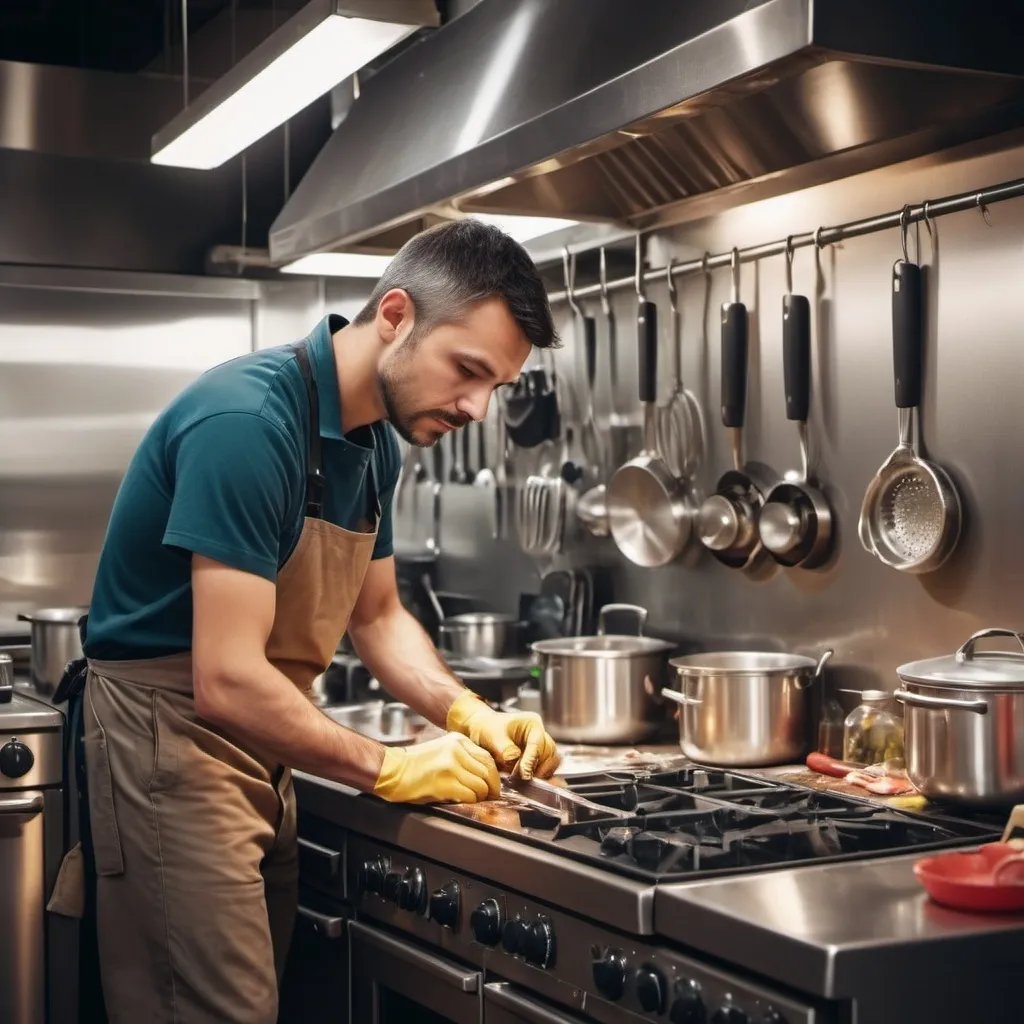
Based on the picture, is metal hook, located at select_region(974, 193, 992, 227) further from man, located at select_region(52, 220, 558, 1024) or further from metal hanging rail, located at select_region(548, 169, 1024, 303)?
man, located at select_region(52, 220, 558, 1024)

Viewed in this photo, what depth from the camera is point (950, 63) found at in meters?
1.74

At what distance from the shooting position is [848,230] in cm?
232

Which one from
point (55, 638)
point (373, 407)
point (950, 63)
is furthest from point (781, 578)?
point (55, 638)

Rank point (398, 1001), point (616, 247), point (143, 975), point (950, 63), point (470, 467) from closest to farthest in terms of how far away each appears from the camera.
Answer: point (950, 63) < point (143, 975) < point (398, 1001) < point (616, 247) < point (470, 467)

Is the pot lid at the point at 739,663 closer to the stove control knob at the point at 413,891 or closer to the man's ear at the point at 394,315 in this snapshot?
the stove control knob at the point at 413,891

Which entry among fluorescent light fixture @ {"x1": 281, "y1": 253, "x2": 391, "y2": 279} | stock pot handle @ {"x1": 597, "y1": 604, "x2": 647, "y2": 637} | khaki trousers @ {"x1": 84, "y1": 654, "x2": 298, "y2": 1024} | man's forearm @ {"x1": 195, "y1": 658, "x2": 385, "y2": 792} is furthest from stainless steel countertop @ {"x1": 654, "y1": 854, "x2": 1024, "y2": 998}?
fluorescent light fixture @ {"x1": 281, "y1": 253, "x2": 391, "y2": 279}

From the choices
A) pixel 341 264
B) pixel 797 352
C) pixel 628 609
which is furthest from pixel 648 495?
pixel 341 264

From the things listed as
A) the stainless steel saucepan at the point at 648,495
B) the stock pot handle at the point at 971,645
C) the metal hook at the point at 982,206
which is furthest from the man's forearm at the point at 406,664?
the metal hook at the point at 982,206

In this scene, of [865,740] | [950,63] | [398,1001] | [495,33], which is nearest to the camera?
[950,63]

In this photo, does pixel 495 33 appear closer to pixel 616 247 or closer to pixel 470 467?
pixel 616 247

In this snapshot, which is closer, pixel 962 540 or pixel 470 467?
pixel 962 540

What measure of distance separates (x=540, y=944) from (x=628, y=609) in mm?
1267

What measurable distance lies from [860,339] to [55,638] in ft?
5.88

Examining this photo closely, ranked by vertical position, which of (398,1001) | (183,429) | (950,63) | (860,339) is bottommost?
(398,1001)
